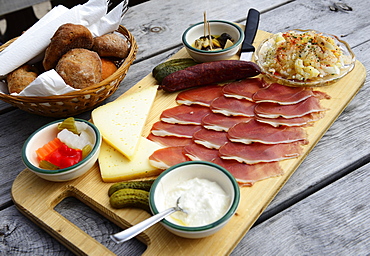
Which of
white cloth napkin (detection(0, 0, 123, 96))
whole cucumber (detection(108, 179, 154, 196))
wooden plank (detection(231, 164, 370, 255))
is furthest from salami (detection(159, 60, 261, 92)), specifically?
wooden plank (detection(231, 164, 370, 255))

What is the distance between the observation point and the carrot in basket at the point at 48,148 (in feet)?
5.24

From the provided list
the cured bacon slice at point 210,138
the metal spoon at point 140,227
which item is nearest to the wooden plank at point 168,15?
the cured bacon slice at point 210,138

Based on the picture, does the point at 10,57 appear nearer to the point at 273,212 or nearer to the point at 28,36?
the point at 28,36

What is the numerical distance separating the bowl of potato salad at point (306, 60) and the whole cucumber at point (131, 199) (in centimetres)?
105

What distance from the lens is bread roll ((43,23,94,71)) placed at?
1832 mm

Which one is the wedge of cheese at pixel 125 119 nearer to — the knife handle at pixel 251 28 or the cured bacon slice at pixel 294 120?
the cured bacon slice at pixel 294 120

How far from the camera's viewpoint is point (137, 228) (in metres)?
1.22

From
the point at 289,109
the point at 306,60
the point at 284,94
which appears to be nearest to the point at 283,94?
the point at 284,94

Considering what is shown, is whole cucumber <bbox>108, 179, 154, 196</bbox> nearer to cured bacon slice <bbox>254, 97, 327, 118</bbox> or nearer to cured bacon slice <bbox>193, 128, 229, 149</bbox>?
cured bacon slice <bbox>193, 128, 229, 149</bbox>

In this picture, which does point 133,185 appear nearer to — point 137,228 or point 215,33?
point 137,228

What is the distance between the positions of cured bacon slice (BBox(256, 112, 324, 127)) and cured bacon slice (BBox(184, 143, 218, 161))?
12.1 inches

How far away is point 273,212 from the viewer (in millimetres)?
1497

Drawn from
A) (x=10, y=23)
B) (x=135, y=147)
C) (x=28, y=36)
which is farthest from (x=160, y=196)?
(x=10, y=23)

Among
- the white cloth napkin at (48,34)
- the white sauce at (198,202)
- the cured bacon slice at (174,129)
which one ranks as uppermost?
the white cloth napkin at (48,34)
